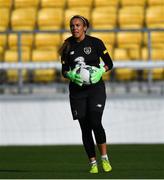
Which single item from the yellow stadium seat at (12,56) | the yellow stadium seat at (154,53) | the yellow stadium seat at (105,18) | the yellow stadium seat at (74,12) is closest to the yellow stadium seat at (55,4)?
the yellow stadium seat at (74,12)

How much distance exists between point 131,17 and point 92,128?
27.8ft

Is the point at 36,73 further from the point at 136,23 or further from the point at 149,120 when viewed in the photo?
the point at 136,23

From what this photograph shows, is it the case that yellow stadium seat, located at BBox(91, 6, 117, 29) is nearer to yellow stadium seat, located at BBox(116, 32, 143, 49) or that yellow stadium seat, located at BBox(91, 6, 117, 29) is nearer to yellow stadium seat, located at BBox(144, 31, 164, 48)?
yellow stadium seat, located at BBox(116, 32, 143, 49)

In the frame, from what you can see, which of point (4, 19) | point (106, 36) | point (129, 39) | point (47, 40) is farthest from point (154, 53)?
point (4, 19)

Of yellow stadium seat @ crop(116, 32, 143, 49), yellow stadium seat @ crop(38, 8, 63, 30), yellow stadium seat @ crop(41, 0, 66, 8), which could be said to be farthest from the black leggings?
yellow stadium seat @ crop(41, 0, 66, 8)

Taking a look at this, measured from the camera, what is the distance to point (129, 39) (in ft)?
48.0

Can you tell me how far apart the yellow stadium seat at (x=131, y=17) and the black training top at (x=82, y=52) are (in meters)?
8.25

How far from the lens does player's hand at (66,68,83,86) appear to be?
8.26 m

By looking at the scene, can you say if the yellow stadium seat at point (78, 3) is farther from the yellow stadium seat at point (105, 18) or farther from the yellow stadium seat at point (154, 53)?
the yellow stadium seat at point (154, 53)

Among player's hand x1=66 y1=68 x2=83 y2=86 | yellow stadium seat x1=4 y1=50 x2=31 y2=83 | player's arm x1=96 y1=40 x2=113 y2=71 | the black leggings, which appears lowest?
yellow stadium seat x1=4 y1=50 x2=31 y2=83

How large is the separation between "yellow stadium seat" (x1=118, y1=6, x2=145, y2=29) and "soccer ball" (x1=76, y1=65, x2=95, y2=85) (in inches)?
328

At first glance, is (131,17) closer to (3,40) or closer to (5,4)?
(5,4)

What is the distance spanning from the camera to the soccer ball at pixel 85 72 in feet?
27.0

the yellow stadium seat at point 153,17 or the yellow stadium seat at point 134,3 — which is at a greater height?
the yellow stadium seat at point 134,3
